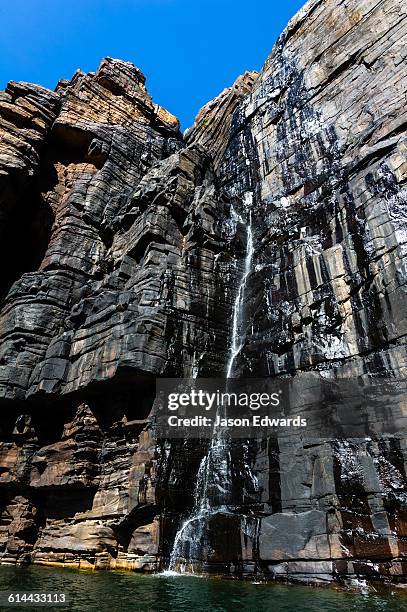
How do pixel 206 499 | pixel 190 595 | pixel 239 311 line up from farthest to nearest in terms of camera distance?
pixel 239 311 < pixel 206 499 < pixel 190 595

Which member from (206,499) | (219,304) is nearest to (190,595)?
(206,499)

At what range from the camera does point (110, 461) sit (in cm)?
2172

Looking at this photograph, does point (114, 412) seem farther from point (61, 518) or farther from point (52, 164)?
point (52, 164)

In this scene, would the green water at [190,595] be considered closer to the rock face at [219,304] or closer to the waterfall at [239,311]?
the rock face at [219,304]

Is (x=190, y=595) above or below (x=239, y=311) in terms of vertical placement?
below

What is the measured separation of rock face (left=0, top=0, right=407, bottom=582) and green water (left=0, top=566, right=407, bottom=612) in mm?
1601

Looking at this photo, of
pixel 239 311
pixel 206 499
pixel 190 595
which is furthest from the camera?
pixel 239 311

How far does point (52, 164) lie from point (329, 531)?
3756cm

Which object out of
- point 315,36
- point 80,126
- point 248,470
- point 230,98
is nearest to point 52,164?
point 80,126

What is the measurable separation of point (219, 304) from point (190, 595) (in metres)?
15.8

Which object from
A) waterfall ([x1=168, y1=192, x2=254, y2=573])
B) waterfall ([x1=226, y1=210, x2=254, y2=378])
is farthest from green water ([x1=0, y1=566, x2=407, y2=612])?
waterfall ([x1=226, y1=210, x2=254, y2=378])

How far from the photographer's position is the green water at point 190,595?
10945mm

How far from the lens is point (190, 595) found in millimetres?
12641

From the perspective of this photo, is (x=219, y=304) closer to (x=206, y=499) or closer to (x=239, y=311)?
(x=239, y=311)
